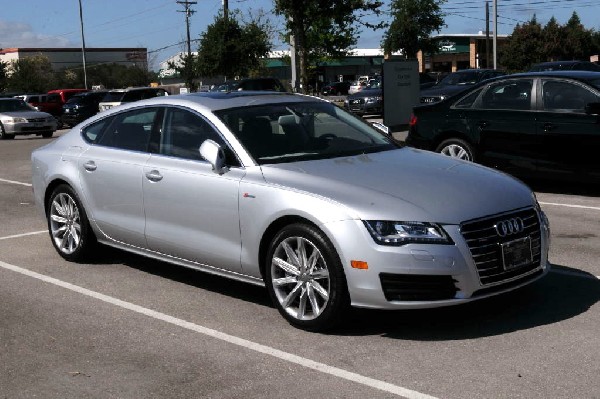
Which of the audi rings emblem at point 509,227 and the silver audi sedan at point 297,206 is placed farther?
the audi rings emblem at point 509,227

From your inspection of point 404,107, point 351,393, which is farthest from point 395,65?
point 351,393

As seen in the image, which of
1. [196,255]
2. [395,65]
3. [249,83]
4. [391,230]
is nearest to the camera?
[391,230]

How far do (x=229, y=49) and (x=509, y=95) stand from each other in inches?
1560

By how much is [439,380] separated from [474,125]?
754 centimetres

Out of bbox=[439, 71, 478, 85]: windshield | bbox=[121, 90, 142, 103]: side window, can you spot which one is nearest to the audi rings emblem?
bbox=[439, 71, 478, 85]: windshield

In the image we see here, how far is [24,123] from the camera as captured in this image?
1158 inches

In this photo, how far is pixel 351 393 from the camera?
4617 millimetres

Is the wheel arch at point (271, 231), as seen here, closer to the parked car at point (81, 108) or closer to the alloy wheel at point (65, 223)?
the alloy wheel at point (65, 223)

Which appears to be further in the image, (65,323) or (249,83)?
(249,83)

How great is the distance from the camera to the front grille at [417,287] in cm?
530

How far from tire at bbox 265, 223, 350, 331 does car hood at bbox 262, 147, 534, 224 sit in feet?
1.02

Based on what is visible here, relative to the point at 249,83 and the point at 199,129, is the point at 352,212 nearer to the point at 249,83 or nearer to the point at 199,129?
the point at 199,129

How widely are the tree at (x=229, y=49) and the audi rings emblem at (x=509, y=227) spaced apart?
45028 millimetres

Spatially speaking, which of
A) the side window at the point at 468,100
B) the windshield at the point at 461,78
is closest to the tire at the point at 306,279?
the side window at the point at 468,100
